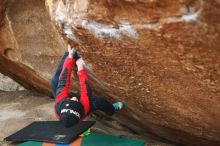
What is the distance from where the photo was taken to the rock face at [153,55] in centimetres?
311

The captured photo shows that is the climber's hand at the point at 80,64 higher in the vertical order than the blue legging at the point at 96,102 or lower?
higher

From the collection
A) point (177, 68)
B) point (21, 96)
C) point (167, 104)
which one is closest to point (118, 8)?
point (177, 68)

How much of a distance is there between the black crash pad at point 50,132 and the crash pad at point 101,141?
0.20ft

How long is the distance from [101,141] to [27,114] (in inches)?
72.4

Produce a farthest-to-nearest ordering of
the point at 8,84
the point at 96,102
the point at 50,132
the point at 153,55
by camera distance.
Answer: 1. the point at 8,84
2. the point at 50,132
3. the point at 96,102
4. the point at 153,55

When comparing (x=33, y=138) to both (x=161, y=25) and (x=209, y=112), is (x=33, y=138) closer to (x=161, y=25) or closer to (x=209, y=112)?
(x=209, y=112)

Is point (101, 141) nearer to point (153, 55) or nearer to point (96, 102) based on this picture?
point (96, 102)

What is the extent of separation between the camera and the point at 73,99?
4.91 m

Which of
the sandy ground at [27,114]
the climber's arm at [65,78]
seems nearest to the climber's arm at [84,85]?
the climber's arm at [65,78]

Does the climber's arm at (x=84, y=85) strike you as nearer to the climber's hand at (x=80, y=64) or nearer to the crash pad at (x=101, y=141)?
the climber's hand at (x=80, y=64)

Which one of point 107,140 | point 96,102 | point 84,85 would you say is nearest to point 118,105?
point 96,102

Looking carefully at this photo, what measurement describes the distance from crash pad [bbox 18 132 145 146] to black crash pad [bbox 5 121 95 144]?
0.20ft

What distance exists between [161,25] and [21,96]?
4.79m

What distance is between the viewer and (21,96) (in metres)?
7.48
